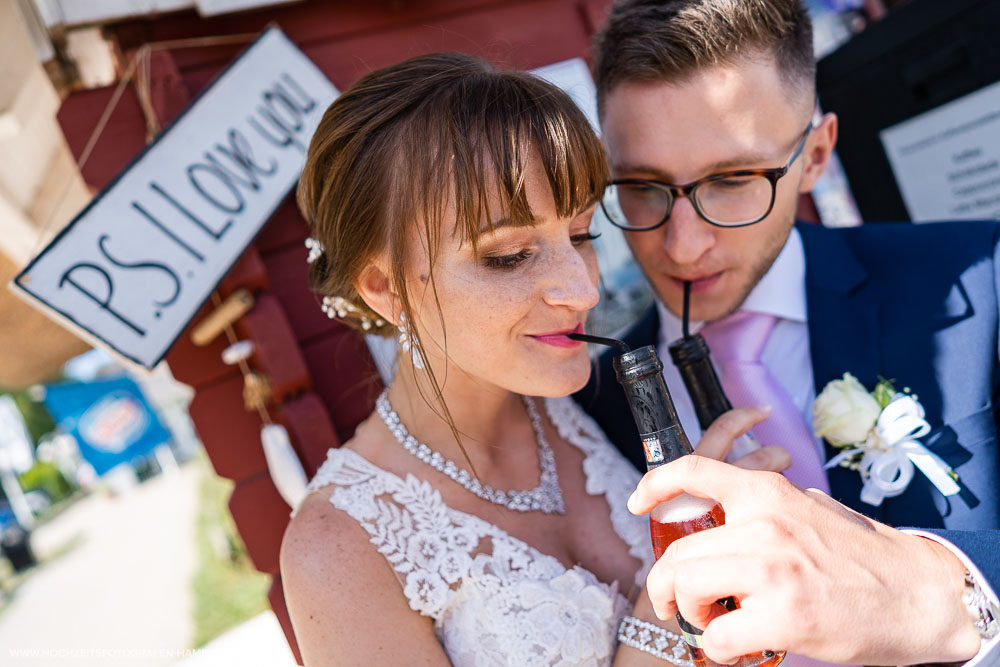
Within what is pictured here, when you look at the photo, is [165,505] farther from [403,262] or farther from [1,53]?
[403,262]

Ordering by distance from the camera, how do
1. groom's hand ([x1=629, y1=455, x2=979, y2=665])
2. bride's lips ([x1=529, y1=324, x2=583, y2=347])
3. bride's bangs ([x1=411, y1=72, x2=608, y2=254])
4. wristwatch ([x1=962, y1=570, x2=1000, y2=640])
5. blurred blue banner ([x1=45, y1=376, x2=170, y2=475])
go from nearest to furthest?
groom's hand ([x1=629, y1=455, x2=979, y2=665]), wristwatch ([x1=962, y1=570, x2=1000, y2=640]), bride's bangs ([x1=411, y1=72, x2=608, y2=254]), bride's lips ([x1=529, y1=324, x2=583, y2=347]), blurred blue banner ([x1=45, y1=376, x2=170, y2=475])

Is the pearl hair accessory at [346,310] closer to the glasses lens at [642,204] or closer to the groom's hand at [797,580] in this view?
the glasses lens at [642,204]

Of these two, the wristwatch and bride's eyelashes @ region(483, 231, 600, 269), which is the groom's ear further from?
the wristwatch

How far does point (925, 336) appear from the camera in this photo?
4.93 ft

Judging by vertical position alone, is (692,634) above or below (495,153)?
below

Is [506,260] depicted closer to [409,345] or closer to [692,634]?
[409,345]

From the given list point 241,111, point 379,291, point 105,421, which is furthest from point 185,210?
point 105,421

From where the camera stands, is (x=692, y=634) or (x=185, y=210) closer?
(x=692, y=634)

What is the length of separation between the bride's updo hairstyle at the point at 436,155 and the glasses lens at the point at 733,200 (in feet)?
1.02

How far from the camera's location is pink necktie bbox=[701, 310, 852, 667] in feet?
4.95

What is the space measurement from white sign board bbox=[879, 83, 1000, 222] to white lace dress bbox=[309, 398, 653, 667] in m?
1.78

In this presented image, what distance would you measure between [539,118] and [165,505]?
50.4ft

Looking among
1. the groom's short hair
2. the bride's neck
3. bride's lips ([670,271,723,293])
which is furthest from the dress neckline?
the groom's short hair

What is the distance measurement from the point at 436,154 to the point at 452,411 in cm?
60
